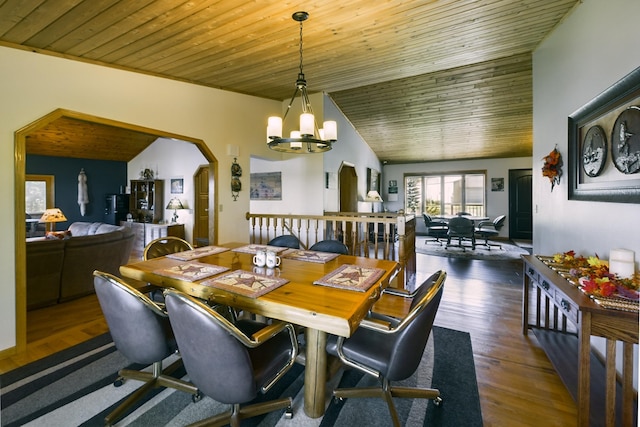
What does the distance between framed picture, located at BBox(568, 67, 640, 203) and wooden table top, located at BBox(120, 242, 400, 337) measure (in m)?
1.53

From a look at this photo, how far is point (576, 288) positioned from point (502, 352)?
0.96 meters

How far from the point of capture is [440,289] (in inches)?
57.2

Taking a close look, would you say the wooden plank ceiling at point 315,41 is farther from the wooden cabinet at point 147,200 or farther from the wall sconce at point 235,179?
the wooden cabinet at point 147,200

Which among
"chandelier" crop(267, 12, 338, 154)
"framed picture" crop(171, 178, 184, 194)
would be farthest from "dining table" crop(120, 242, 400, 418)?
"framed picture" crop(171, 178, 184, 194)

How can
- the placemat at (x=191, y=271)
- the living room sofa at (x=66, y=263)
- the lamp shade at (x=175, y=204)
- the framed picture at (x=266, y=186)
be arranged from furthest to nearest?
the lamp shade at (x=175, y=204), the framed picture at (x=266, y=186), the living room sofa at (x=66, y=263), the placemat at (x=191, y=271)

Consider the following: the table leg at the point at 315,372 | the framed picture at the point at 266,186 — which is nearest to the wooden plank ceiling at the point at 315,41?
the framed picture at the point at 266,186

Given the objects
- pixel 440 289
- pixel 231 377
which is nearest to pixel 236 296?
pixel 231 377

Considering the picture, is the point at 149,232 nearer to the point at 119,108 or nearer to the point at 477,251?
the point at 119,108

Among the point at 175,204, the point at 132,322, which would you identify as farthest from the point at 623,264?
the point at 175,204

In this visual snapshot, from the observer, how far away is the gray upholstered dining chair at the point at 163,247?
8.55 feet

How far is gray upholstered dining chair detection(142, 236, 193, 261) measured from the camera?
261cm

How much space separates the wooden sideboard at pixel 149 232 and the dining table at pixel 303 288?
15.5ft

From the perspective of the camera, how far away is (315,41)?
3.06 m

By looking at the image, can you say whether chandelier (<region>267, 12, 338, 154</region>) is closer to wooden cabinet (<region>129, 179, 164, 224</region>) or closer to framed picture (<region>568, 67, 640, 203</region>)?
framed picture (<region>568, 67, 640, 203</region>)
